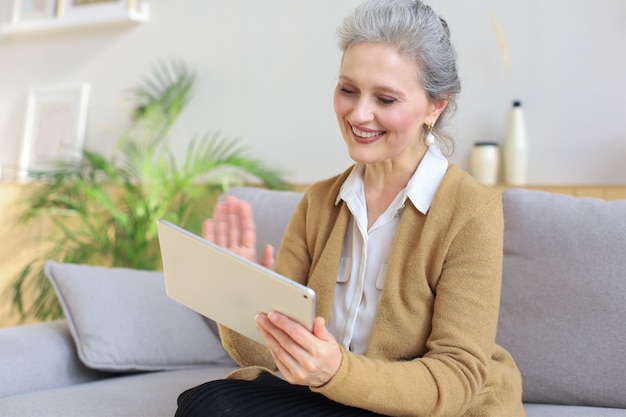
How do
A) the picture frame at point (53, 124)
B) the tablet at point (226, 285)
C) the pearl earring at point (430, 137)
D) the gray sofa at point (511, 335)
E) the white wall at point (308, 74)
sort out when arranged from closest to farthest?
the tablet at point (226, 285), the pearl earring at point (430, 137), the gray sofa at point (511, 335), the white wall at point (308, 74), the picture frame at point (53, 124)

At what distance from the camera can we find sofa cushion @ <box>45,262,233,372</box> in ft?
6.36

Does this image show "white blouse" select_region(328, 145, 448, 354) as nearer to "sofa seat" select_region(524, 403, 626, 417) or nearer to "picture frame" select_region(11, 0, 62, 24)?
"sofa seat" select_region(524, 403, 626, 417)

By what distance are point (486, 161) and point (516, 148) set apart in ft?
0.36

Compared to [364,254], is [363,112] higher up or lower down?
higher up

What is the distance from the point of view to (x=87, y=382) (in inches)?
78.2

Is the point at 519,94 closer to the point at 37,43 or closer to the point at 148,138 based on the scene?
the point at 148,138

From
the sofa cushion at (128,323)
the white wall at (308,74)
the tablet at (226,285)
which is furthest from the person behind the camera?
the white wall at (308,74)

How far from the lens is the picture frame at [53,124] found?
377cm

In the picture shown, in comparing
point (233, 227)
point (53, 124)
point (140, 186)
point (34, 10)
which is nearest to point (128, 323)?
point (233, 227)

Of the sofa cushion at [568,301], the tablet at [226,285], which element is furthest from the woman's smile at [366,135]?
the sofa cushion at [568,301]

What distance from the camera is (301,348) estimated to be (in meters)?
1.13

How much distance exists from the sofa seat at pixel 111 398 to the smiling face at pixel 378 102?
0.70 m

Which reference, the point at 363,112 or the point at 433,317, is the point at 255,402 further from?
the point at 363,112

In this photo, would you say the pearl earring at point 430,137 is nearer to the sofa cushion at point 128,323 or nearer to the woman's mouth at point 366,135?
the woman's mouth at point 366,135
